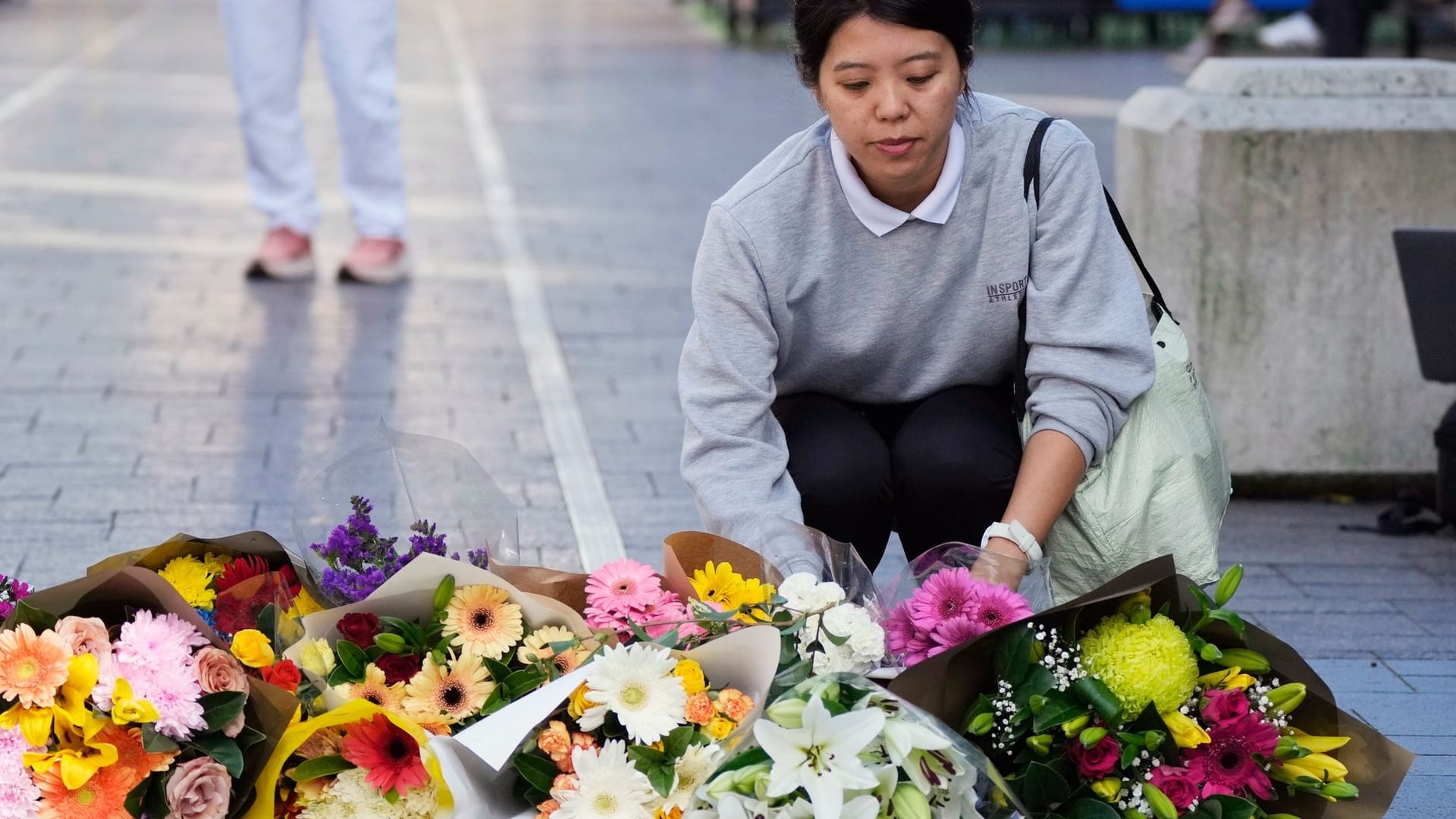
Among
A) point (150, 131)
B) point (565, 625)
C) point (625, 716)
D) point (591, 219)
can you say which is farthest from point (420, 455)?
point (150, 131)

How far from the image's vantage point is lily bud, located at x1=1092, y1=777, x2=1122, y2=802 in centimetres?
211

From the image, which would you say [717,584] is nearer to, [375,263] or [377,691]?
[377,691]

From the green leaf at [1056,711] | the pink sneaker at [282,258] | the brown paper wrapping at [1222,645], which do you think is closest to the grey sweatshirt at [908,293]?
the brown paper wrapping at [1222,645]

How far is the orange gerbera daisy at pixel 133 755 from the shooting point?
212 cm

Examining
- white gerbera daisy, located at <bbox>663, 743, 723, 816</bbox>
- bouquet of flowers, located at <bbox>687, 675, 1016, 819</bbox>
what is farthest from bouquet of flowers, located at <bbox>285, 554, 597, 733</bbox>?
bouquet of flowers, located at <bbox>687, 675, 1016, 819</bbox>

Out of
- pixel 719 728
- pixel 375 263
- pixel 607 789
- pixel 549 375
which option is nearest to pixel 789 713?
pixel 719 728

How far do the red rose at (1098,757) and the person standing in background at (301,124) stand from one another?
513 cm

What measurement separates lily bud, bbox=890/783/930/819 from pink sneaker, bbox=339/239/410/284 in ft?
17.4

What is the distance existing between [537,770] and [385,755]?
185 millimetres

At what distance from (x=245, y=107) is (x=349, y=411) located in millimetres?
2126

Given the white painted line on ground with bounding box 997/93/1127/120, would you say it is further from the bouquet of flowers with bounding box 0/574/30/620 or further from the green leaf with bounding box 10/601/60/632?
the green leaf with bounding box 10/601/60/632

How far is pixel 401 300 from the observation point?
6730mm

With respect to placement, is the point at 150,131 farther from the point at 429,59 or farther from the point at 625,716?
the point at 625,716

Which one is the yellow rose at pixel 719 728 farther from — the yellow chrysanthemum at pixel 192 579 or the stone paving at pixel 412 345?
the stone paving at pixel 412 345
